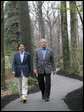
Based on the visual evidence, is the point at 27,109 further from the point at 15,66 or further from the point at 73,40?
the point at 73,40

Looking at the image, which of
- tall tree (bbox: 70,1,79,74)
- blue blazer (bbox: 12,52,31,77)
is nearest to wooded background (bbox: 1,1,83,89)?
tall tree (bbox: 70,1,79,74)

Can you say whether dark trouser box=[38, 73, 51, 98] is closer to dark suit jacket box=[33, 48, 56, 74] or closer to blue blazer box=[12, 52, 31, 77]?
dark suit jacket box=[33, 48, 56, 74]

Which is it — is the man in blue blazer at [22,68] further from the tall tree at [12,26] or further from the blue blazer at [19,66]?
the tall tree at [12,26]

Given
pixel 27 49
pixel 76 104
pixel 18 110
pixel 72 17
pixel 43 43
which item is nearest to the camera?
pixel 18 110

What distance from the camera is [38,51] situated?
29.1 ft

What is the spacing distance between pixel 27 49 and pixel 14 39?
610 inches

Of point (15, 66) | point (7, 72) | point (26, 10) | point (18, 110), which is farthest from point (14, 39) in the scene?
point (18, 110)

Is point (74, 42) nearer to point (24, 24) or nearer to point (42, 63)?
point (24, 24)

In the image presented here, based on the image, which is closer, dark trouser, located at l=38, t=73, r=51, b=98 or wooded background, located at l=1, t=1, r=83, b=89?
dark trouser, located at l=38, t=73, r=51, b=98

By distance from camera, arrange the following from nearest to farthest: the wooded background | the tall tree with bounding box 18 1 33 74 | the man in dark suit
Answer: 1. the man in dark suit
2. the wooded background
3. the tall tree with bounding box 18 1 33 74

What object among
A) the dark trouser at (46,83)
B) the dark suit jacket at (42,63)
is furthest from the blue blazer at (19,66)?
the dark trouser at (46,83)

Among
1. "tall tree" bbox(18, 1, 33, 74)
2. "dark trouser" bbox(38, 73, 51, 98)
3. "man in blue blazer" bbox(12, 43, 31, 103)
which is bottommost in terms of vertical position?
"dark trouser" bbox(38, 73, 51, 98)

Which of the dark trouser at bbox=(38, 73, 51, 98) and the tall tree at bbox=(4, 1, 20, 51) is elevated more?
the tall tree at bbox=(4, 1, 20, 51)

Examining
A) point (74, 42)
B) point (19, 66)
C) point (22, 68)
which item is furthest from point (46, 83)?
point (74, 42)
